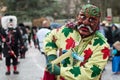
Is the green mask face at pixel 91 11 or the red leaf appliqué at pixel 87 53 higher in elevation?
the green mask face at pixel 91 11

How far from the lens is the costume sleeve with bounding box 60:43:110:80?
369cm

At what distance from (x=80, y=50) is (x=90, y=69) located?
223 millimetres

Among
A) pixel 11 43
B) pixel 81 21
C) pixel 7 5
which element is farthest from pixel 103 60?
pixel 7 5

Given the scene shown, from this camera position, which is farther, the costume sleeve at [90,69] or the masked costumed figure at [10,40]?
the masked costumed figure at [10,40]

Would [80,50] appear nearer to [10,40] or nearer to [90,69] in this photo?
[90,69]

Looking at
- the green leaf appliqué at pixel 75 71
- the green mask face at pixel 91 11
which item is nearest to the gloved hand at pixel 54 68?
the green leaf appliqué at pixel 75 71

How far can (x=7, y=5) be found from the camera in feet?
173

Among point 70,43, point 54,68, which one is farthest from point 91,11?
point 54,68

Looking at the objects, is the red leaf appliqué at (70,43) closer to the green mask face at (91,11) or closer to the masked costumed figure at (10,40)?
the green mask face at (91,11)

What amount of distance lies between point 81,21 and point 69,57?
314 millimetres

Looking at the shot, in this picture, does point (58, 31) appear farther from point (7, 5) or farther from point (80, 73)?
point (7, 5)

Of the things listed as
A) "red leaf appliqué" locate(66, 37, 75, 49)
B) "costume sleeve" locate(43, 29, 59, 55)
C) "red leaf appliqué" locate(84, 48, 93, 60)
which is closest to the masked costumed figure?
"costume sleeve" locate(43, 29, 59, 55)

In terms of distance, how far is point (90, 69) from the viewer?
3.70 m

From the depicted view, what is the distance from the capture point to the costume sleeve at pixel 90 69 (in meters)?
3.69
